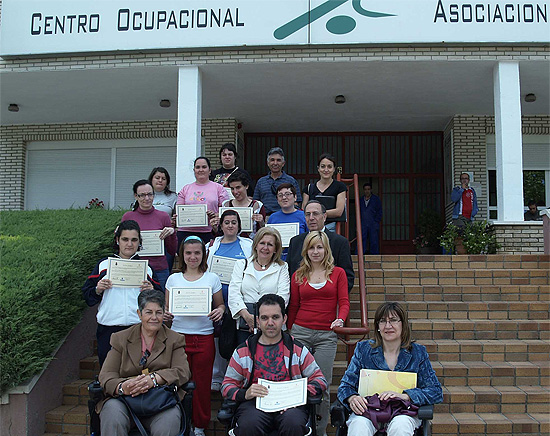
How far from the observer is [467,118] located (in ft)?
40.1

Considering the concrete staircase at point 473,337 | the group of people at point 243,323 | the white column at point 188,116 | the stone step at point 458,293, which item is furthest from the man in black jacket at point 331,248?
the white column at point 188,116

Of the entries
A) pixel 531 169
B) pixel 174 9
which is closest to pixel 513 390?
pixel 174 9

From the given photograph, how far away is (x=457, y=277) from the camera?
24.1 feet

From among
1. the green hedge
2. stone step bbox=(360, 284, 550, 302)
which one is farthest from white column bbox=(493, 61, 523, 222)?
the green hedge

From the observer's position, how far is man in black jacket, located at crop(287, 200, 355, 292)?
4863 mm

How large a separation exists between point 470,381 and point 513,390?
15.4 inches

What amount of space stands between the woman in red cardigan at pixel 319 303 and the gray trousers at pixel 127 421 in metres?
1.17

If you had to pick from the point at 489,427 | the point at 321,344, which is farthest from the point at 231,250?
the point at 489,427

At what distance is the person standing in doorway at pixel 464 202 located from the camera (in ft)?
36.9

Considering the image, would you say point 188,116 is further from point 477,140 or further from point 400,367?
point 400,367

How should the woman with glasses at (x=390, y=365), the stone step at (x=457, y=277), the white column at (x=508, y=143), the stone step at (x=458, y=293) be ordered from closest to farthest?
the woman with glasses at (x=390, y=365) < the stone step at (x=458, y=293) < the stone step at (x=457, y=277) < the white column at (x=508, y=143)

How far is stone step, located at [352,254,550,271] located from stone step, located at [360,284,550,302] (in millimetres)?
588

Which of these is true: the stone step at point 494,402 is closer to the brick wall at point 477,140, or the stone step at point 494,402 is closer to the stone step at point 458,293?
the stone step at point 458,293

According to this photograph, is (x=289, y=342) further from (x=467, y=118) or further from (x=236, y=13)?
(x=467, y=118)
